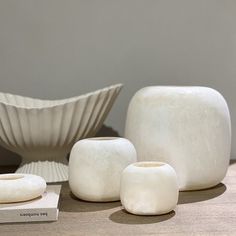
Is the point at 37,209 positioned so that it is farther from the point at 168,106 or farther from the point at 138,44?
the point at 138,44

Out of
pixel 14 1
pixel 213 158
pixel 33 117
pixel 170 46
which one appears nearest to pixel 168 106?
pixel 213 158

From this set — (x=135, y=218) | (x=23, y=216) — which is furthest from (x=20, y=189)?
(x=135, y=218)

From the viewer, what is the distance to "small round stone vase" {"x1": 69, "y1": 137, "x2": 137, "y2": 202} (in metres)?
0.66

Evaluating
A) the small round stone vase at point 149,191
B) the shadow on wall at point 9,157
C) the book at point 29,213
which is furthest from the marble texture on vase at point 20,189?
the shadow on wall at point 9,157

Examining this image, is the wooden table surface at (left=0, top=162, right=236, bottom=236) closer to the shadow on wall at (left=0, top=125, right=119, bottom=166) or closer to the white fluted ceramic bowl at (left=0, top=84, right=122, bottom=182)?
the white fluted ceramic bowl at (left=0, top=84, right=122, bottom=182)

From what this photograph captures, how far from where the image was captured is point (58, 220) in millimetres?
591

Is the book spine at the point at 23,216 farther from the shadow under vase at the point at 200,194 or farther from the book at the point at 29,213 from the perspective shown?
the shadow under vase at the point at 200,194

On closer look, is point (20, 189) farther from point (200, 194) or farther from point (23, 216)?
point (200, 194)

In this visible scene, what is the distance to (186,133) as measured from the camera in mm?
726

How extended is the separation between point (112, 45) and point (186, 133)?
361mm

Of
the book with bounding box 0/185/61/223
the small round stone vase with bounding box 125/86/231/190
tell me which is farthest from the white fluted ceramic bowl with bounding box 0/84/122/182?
the book with bounding box 0/185/61/223

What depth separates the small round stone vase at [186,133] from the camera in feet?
2.38

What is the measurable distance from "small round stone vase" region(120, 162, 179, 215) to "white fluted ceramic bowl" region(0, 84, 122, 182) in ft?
0.71

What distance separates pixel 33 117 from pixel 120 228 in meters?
0.29
